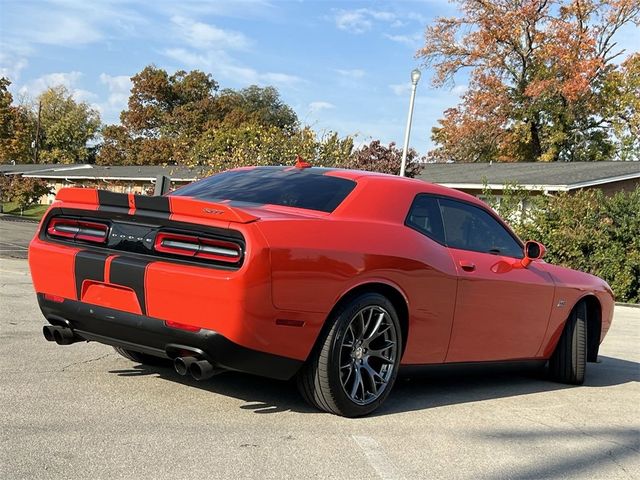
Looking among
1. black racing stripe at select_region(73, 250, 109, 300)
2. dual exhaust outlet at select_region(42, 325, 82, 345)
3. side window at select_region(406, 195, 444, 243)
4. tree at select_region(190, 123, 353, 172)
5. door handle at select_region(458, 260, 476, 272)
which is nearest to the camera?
black racing stripe at select_region(73, 250, 109, 300)

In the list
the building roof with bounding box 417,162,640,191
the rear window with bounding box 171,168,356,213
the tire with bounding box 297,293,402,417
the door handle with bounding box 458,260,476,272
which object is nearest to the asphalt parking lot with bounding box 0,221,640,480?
the tire with bounding box 297,293,402,417

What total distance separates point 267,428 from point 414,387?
1856mm

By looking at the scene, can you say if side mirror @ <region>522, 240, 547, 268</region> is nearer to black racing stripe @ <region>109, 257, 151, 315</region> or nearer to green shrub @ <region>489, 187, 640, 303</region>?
black racing stripe @ <region>109, 257, 151, 315</region>

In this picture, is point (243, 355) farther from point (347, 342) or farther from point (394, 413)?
point (394, 413)

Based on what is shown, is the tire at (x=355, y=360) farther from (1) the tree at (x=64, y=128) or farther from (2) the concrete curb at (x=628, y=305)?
(1) the tree at (x=64, y=128)

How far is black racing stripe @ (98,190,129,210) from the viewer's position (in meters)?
4.25

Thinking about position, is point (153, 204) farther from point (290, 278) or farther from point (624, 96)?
point (624, 96)

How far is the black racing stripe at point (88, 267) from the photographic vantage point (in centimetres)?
415

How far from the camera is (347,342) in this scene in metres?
4.37

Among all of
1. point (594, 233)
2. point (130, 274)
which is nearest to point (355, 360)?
point (130, 274)

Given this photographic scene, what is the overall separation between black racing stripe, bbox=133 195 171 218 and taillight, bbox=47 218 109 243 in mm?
286

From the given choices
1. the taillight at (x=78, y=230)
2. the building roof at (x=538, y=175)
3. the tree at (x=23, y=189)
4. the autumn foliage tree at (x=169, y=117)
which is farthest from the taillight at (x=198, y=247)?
the autumn foliage tree at (x=169, y=117)

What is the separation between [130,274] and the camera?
13.2ft

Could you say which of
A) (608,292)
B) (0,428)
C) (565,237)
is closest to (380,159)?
(565,237)
